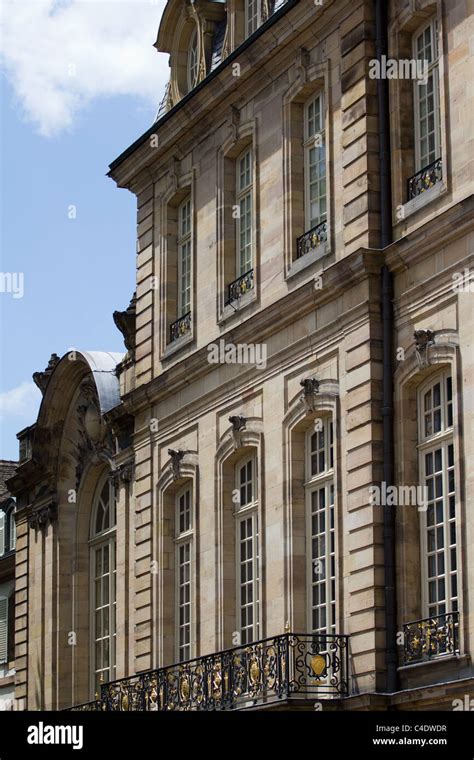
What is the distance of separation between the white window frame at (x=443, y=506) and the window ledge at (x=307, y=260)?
285 centimetres

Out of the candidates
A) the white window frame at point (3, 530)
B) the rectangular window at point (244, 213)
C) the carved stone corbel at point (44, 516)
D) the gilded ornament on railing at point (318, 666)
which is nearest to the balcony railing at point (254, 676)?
the gilded ornament on railing at point (318, 666)

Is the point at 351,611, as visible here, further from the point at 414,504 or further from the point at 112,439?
the point at 112,439

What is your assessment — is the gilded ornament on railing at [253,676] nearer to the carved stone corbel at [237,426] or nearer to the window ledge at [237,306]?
the carved stone corbel at [237,426]

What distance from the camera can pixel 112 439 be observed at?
3384 centimetres

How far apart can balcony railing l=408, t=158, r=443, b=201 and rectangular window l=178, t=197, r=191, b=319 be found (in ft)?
22.8

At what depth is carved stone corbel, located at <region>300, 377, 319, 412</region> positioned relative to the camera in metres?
26.1

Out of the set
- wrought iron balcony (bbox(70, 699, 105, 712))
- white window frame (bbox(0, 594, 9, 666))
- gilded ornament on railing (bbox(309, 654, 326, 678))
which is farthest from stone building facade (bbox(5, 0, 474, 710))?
white window frame (bbox(0, 594, 9, 666))

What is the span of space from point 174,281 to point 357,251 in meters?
7.30

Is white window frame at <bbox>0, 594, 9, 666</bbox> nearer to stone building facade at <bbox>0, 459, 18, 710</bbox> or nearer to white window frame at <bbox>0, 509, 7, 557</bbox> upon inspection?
stone building facade at <bbox>0, 459, 18, 710</bbox>

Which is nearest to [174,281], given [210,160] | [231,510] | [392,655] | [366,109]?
[210,160]

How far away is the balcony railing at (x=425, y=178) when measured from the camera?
80.2ft

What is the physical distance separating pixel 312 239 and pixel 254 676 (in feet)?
19.0

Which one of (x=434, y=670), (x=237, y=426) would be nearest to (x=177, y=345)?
(x=237, y=426)

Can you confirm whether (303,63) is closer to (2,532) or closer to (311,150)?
(311,150)
